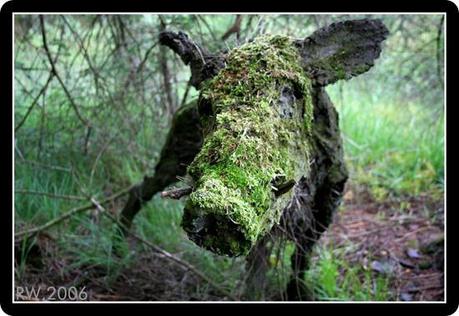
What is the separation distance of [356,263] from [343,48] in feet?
7.89

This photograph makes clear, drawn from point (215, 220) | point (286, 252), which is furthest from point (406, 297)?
point (215, 220)

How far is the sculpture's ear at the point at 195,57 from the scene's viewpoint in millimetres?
2656

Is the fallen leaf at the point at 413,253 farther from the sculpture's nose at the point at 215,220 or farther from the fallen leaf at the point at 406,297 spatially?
the sculpture's nose at the point at 215,220

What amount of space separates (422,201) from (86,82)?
312 cm

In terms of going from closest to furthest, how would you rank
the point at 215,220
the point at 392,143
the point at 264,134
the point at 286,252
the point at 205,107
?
the point at 215,220, the point at 264,134, the point at 205,107, the point at 286,252, the point at 392,143

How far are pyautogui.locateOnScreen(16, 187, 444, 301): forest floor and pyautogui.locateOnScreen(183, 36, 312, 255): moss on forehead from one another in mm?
1959

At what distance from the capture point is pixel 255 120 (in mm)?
2104

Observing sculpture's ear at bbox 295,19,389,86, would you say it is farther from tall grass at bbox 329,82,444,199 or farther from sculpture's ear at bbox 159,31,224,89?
tall grass at bbox 329,82,444,199

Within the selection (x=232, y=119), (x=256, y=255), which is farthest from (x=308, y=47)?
(x=256, y=255)

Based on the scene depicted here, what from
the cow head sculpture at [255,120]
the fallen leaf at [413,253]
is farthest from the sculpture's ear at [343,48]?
the fallen leaf at [413,253]

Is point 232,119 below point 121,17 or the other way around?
below

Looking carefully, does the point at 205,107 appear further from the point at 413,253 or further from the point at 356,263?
the point at 413,253

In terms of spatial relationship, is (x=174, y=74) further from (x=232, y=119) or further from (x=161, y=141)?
(x=232, y=119)
